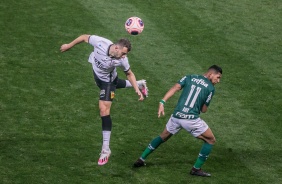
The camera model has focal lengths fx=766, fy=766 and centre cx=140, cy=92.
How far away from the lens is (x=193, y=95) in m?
14.7

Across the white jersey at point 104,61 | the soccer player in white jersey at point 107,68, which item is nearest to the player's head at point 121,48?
the soccer player in white jersey at point 107,68

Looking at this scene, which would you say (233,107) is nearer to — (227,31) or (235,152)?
(235,152)

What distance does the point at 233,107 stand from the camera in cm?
1823

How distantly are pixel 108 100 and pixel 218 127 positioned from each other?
3.01 m

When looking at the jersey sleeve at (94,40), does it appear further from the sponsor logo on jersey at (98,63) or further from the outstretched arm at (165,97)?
the outstretched arm at (165,97)

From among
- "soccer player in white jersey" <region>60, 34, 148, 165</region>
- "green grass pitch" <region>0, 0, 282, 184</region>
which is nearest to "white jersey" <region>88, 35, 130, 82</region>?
"soccer player in white jersey" <region>60, 34, 148, 165</region>

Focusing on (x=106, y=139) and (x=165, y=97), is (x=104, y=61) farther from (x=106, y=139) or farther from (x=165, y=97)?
→ (x=165, y=97)

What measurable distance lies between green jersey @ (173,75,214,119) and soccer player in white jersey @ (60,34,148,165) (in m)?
1.01

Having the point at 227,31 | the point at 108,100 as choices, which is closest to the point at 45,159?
the point at 108,100

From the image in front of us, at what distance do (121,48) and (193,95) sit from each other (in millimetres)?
1721

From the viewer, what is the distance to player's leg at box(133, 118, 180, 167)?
1504 cm

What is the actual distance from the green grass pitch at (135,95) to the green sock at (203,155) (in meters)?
0.28

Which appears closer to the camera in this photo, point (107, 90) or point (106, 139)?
point (106, 139)

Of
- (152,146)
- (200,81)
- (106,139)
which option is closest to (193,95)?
(200,81)
